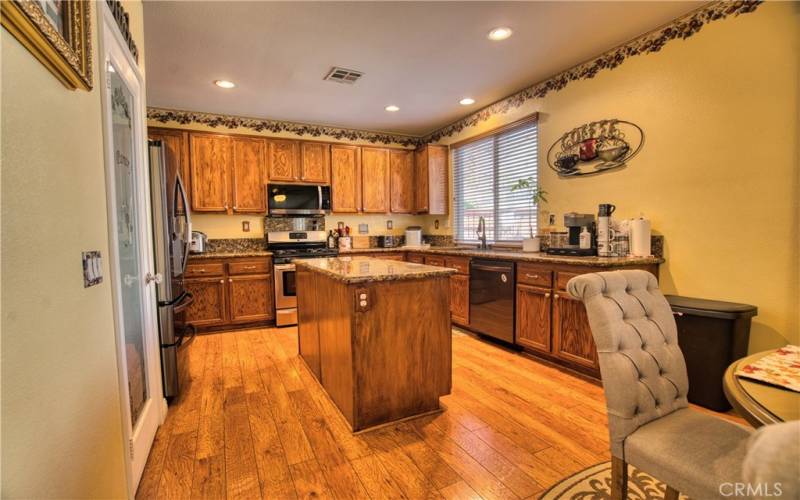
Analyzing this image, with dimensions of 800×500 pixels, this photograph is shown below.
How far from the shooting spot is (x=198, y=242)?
4.30 m

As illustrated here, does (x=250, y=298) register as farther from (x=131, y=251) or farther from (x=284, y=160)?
(x=131, y=251)

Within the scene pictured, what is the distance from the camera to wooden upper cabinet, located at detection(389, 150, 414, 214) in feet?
18.3

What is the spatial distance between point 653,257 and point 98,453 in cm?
338

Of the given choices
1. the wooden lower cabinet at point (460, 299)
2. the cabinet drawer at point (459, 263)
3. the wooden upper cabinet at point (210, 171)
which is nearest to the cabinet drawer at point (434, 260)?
the cabinet drawer at point (459, 263)

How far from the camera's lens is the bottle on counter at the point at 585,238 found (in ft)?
10.2

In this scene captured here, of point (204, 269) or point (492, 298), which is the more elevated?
point (204, 269)

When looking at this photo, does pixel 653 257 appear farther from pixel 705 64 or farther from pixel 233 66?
pixel 233 66

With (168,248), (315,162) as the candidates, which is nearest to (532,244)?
(315,162)

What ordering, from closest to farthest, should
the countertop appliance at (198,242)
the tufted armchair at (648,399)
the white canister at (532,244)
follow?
the tufted armchair at (648,399) < the white canister at (532,244) < the countertop appliance at (198,242)

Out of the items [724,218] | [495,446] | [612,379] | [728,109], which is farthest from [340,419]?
[728,109]

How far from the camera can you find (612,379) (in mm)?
1236

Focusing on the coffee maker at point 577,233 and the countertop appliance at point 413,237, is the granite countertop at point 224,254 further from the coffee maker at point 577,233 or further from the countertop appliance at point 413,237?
the coffee maker at point 577,233

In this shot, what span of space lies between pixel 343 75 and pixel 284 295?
2588mm

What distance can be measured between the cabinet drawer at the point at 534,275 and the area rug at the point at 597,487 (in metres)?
1.56
